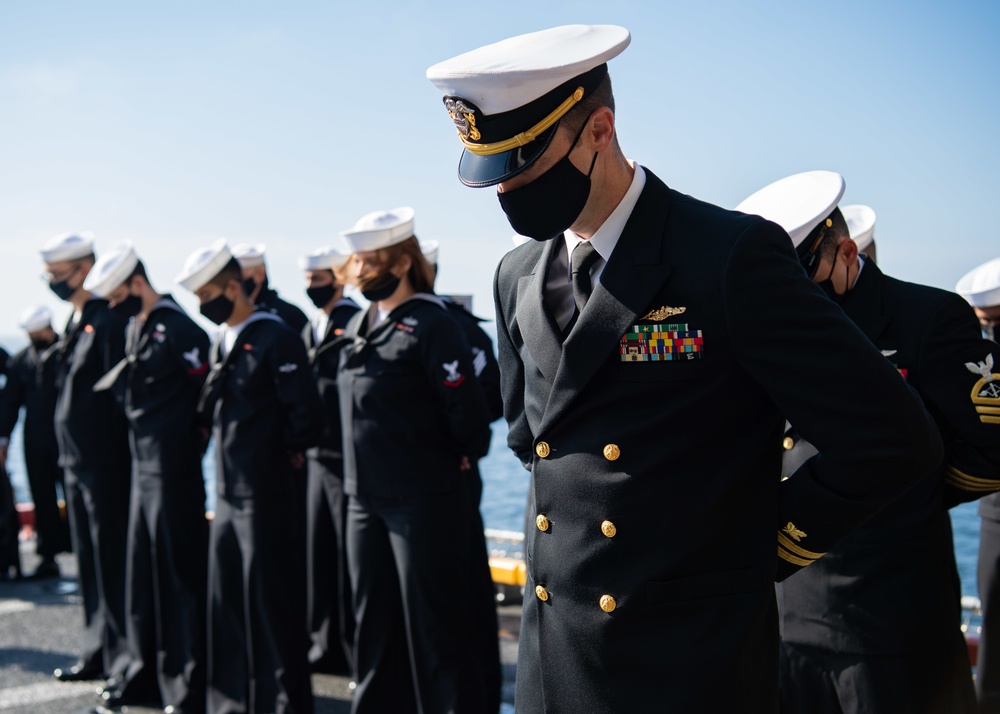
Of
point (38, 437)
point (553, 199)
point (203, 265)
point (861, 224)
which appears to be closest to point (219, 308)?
point (203, 265)

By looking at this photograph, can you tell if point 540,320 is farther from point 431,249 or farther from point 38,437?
point 38,437

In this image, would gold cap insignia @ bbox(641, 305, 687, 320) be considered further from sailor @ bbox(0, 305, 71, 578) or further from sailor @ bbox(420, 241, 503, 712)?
sailor @ bbox(0, 305, 71, 578)

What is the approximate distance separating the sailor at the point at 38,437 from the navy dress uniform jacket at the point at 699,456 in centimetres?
827

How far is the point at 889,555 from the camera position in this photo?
2977 millimetres

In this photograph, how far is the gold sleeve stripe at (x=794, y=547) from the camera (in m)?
2.08

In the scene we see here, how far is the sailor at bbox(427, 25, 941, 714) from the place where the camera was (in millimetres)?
1889


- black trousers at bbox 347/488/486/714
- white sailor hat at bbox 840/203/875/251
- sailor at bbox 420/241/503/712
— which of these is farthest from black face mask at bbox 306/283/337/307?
white sailor hat at bbox 840/203/875/251

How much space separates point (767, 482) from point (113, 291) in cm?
480

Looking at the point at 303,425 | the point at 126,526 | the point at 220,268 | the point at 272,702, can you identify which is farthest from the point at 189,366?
the point at 272,702

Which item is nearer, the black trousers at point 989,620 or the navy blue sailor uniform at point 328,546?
the black trousers at point 989,620

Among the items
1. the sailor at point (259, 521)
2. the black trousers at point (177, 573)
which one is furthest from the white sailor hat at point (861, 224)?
the black trousers at point (177, 573)

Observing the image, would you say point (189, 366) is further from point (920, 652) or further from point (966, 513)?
point (966, 513)

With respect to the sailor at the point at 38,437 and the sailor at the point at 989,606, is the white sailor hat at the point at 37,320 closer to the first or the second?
the sailor at the point at 38,437

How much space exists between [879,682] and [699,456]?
1424 millimetres
